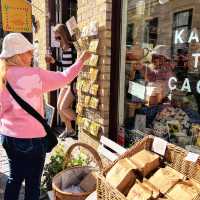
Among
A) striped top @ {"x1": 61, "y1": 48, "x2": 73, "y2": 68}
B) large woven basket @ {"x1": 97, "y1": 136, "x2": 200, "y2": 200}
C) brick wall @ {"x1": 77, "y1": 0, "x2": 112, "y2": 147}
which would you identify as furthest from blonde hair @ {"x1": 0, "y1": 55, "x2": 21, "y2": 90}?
striped top @ {"x1": 61, "y1": 48, "x2": 73, "y2": 68}

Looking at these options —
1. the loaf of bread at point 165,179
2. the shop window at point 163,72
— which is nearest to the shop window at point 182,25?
the shop window at point 163,72

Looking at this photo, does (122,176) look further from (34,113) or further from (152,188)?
(34,113)

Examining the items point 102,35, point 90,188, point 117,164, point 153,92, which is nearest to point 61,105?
point 102,35

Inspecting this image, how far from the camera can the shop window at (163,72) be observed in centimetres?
320

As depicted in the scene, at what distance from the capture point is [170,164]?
2.53 m

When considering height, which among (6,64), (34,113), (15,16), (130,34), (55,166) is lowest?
(55,166)

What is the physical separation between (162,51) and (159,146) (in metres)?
1.28

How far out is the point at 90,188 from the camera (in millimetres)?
3109

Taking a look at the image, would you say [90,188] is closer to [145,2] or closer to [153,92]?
[153,92]

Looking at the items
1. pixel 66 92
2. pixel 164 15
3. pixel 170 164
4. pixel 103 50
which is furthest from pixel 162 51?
pixel 66 92

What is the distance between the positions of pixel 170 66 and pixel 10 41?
62.7 inches

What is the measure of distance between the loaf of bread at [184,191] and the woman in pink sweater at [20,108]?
126 cm

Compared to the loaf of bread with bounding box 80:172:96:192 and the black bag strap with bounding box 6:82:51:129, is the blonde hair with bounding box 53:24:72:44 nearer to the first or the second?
the black bag strap with bounding box 6:82:51:129

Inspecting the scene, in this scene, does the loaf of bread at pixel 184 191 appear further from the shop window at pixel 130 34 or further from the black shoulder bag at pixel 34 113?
the shop window at pixel 130 34
